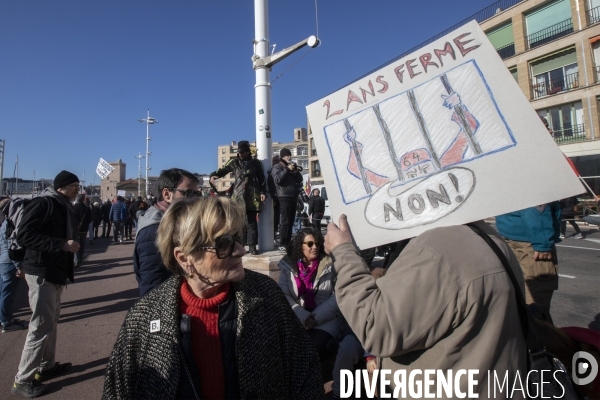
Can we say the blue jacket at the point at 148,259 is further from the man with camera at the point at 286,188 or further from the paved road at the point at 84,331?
the man with camera at the point at 286,188

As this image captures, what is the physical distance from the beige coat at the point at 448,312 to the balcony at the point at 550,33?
29.9m

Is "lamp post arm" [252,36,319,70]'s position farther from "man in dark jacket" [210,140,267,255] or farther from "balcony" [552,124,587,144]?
"balcony" [552,124,587,144]

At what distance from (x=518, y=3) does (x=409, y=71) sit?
103 feet

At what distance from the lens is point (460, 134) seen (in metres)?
1.47

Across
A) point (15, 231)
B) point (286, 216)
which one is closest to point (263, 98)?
point (286, 216)

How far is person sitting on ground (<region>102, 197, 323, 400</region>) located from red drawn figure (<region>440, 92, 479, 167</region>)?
3.34ft

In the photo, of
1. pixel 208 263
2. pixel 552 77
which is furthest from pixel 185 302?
pixel 552 77

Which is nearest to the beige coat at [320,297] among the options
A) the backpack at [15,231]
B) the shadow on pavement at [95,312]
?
the backpack at [15,231]

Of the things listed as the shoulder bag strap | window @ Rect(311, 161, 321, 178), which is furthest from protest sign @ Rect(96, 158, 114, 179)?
window @ Rect(311, 161, 321, 178)

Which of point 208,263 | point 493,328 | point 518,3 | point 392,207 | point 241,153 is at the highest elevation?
point 518,3

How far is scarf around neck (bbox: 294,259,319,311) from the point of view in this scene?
3609 millimetres

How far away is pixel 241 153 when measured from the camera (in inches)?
204

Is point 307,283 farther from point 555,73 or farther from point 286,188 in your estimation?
point 555,73

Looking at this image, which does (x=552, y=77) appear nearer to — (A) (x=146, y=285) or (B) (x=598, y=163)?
(B) (x=598, y=163)
